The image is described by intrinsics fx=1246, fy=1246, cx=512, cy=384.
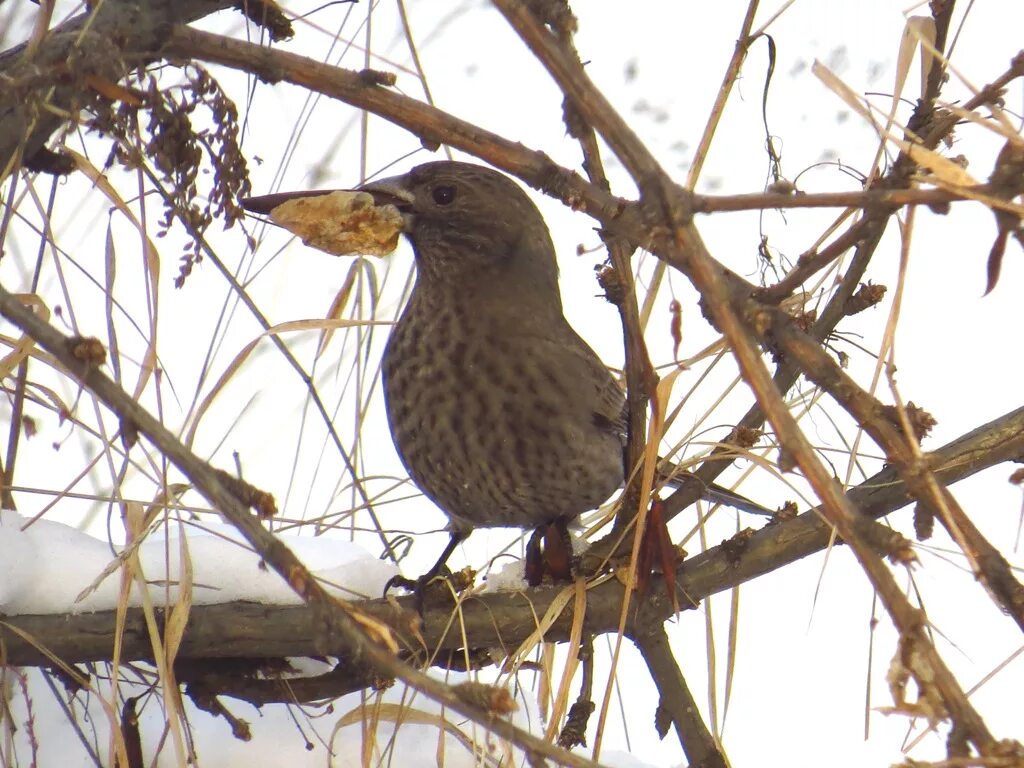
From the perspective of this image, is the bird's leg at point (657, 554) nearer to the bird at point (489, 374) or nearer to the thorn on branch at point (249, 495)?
the bird at point (489, 374)

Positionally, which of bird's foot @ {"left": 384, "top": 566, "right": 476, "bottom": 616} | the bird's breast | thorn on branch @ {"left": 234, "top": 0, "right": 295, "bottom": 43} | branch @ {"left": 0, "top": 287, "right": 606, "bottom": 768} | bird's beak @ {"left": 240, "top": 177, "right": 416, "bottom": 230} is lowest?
branch @ {"left": 0, "top": 287, "right": 606, "bottom": 768}

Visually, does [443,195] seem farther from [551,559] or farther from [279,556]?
[279,556]

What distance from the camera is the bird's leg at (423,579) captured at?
7.82 feet

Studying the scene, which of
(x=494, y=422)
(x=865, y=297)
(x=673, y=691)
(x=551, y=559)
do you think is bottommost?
(x=673, y=691)

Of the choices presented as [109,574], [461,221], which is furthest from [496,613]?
[461,221]

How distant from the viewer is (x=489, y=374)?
105 inches

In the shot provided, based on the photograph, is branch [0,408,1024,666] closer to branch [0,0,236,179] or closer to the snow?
the snow

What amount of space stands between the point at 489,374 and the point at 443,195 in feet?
1.55

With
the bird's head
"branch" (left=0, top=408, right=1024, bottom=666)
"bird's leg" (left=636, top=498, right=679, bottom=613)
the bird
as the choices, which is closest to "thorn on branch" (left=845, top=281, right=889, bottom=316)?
"branch" (left=0, top=408, right=1024, bottom=666)

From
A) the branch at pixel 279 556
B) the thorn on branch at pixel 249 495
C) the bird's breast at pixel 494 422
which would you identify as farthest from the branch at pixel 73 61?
the bird's breast at pixel 494 422

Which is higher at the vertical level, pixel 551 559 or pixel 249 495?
pixel 551 559

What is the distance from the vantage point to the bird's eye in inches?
113

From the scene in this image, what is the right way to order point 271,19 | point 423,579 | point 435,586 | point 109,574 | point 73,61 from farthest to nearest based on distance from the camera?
point 423,579 → point 435,586 → point 271,19 → point 109,574 → point 73,61

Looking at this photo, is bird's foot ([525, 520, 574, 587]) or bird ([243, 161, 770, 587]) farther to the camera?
bird ([243, 161, 770, 587])
